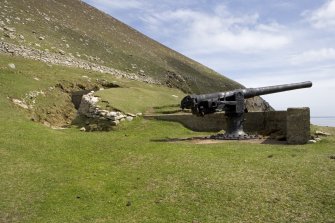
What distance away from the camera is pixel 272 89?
2241 centimetres

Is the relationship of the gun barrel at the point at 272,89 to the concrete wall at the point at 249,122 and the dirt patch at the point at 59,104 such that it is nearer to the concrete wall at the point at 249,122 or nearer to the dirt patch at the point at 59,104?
the concrete wall at the point at 249,122

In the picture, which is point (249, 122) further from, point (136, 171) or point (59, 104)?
point (59, 104)

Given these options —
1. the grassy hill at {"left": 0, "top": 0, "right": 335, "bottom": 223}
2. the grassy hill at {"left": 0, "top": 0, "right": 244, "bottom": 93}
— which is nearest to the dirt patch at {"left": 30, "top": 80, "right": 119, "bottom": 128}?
the grassy hill at {"left": 0, "top": 0, "right": 335, "bottom": 223}

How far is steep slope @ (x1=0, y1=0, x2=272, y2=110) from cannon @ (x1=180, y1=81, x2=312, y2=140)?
13164 millimetres

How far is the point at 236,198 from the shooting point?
12.1m

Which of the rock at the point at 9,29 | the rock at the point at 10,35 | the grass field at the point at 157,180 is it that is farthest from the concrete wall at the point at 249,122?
the rock at the point at 9,29

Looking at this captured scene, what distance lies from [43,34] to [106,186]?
1244 inches

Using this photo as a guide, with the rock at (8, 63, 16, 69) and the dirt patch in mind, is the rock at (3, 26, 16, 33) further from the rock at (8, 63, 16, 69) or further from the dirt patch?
the dirt patch


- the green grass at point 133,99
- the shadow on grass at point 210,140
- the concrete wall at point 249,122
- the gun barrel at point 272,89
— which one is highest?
the gun barrel at point 272,89

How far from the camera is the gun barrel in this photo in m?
21.4

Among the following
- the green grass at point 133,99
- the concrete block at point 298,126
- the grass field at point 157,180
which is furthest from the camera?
the green grass at point 133,99

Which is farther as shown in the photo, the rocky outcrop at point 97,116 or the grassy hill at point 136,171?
the rocky outcrop at point 97,116

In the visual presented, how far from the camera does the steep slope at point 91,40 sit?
39938 millimetres

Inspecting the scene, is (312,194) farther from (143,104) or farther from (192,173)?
(143,104)
